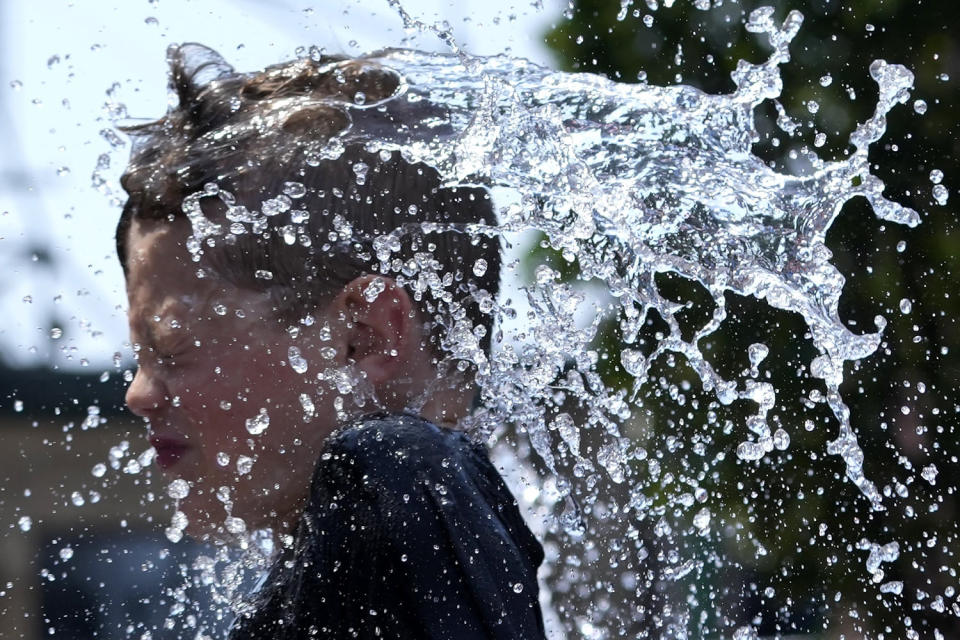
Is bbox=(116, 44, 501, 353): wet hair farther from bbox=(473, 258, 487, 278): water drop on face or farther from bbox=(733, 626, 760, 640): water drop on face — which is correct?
bbox=(733, 626, 760, 640): water drop on face

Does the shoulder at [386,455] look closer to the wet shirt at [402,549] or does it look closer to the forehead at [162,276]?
the wet shirt at [402,549]

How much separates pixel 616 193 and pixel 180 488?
78 centimetres

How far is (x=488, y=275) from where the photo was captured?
1707 millimetres

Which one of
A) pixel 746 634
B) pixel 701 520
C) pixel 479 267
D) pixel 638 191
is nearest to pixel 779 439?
pixel 746 634

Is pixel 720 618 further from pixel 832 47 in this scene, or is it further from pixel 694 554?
pixel 832 47

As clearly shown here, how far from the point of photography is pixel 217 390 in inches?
61.1

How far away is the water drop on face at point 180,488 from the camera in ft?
5.29

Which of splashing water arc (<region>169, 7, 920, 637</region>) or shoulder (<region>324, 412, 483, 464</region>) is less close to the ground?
shoulder (<region>324, 412, 483, 464</region>)

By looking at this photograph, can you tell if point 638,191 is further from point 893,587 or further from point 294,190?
point 893,587

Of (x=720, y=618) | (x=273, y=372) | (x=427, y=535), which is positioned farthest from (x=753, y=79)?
(x=720, y=618)

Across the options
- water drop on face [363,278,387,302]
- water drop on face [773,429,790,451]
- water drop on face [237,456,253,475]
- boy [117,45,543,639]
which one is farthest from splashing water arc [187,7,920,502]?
water drop on face [773,429,790,451]

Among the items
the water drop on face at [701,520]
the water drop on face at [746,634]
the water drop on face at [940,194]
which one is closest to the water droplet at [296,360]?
the water drop on face at [701,520]

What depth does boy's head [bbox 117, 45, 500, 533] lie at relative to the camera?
153cm

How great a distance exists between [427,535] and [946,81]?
14.3 ft
